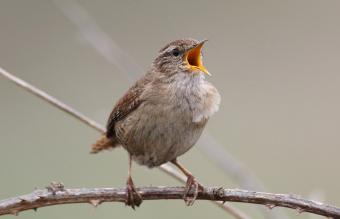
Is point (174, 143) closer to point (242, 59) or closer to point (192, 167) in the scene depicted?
point (192, 167)

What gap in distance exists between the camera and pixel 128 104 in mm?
5086

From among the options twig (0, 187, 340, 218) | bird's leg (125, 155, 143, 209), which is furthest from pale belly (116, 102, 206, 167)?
twig (0, 187, 340, 218)

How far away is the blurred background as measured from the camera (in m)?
7.12

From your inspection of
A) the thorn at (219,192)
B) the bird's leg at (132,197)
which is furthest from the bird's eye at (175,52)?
the thorn at (219,192)

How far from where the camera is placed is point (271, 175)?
7.85 m

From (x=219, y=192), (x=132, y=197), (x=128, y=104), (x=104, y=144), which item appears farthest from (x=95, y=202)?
(x=104, y=144)

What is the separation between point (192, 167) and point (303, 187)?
3.81 feet

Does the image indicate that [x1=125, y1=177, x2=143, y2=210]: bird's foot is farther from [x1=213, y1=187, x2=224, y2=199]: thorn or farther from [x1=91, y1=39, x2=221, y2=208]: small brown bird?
[x1=213, y1=187, x2=224, y2=199]: thorn

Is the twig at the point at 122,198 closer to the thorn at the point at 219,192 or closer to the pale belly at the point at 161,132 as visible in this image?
the thorn at the point at 219,192

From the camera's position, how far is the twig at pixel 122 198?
13.0 feet

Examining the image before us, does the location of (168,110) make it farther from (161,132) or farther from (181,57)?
(181,57)

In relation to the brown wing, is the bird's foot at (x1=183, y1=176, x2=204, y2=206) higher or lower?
lower

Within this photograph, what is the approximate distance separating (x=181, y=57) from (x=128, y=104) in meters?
0.45

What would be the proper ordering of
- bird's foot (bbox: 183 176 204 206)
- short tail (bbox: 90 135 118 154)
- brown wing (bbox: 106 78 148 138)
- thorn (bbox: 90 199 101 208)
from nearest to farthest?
1. thorn (bbox: 90 199 101 208)
2. bird's foot (bbox: 183 176 204 206)
3. brown wing (bbox: 106 78 148 138)
4. short tail (bbox: 90 135 118 154)
